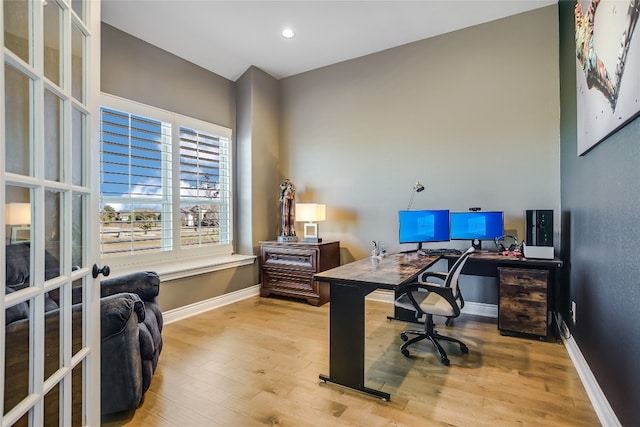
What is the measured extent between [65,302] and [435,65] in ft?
13.3

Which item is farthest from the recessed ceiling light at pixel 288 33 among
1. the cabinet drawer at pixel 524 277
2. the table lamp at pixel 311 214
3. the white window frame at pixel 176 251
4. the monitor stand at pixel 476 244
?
the cabinet drawer at pixel 524 277

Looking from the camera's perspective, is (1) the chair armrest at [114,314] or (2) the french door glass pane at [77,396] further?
(1) the chair armrest at [114,314]

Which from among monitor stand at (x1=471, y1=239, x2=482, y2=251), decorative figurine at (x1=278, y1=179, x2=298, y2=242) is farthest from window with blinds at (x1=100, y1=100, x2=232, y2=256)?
monitor stand at (x1=471, y1=239, x2=482, y2=251)

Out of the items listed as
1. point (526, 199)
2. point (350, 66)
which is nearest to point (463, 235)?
point (526, 199)

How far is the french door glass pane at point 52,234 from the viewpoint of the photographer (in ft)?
3.95

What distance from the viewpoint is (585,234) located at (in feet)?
7.61

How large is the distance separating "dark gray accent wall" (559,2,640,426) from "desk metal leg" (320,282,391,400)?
4.00 ft

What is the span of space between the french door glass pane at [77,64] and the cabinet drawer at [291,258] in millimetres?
2936

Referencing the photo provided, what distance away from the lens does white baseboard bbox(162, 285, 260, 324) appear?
3.47m

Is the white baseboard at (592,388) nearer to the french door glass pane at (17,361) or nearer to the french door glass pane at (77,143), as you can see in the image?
the french door glass pane at (17,361)

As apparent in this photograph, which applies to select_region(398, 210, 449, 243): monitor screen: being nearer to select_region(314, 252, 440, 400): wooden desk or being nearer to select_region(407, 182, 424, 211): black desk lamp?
select_region(407, 182, 424, 211): black desk lamp

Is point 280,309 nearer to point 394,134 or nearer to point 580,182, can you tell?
point 394,134

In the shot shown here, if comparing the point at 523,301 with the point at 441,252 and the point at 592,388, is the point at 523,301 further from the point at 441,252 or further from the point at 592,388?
the point at 592,388

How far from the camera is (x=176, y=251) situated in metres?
3.82
